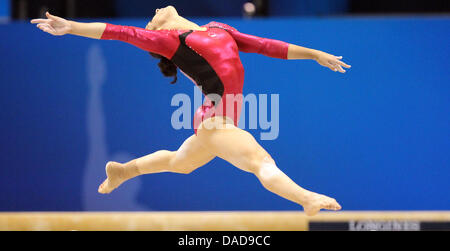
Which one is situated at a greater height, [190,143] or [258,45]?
[258,45]

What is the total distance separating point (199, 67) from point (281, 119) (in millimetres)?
1367

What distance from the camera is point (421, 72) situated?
3350 mm

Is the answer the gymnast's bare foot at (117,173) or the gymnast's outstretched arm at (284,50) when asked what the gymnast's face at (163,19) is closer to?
the gymnast's outstretched arm at (284,50)

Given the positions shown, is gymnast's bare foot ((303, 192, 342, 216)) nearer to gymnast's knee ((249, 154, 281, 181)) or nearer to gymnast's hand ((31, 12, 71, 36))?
gymnast's knee ((249, 154, 281, 181))

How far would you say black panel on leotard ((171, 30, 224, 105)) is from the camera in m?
2.06

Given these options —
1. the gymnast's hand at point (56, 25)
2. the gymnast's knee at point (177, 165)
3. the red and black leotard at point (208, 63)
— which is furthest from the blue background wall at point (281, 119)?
the gymnast's hand at point (56, 25)

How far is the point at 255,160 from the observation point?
1908mm

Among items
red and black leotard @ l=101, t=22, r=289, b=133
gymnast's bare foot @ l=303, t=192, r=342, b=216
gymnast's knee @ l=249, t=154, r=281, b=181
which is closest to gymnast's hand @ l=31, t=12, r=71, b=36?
red and black leotard @ l=101, t=22, r=289, b=133

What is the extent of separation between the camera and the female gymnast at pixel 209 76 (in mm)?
1902

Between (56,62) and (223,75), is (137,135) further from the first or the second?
(223,75)

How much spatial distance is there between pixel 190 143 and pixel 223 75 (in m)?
0.32

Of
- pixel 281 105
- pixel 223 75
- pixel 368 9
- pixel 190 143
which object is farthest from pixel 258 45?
pixel 368 9

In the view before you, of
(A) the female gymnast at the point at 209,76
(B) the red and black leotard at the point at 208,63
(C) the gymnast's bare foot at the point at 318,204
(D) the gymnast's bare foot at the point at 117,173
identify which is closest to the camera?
(C) the gymnast's bare foot at the point at 318,204

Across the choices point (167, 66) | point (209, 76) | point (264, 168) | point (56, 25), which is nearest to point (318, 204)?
point (264, 168)
